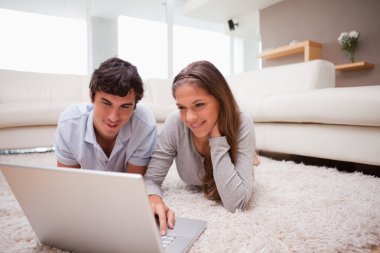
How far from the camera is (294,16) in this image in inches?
204

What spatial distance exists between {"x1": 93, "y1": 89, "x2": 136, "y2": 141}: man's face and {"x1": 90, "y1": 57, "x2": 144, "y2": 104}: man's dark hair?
0.8 inches

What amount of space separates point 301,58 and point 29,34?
493 cm

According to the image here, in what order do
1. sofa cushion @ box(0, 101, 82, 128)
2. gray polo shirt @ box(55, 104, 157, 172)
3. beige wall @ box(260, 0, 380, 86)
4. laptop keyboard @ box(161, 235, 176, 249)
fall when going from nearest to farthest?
laptop keyboard @ box(161, 235, 176, 249)
gray polo shirt @ box(55, 104, 157, 172)
sofa cushion @ box(0, 101, 82, 128)
beige wall @ box(260, 0, 380, 86)

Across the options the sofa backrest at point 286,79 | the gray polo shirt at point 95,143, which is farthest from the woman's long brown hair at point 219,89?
the sofa backrest at point 286,79

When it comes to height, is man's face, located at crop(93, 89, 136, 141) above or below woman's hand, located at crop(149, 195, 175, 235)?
above

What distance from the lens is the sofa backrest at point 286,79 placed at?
2348 mm

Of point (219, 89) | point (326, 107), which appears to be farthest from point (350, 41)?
point (219, 89)

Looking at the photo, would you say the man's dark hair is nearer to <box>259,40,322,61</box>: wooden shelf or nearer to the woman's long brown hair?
the woman's long brown hair

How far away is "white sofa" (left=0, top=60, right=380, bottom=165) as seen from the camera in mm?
1571

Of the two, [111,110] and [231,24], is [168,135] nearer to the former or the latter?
[111,110]

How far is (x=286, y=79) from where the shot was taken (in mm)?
2537

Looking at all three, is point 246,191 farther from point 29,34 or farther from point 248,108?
point 29,34

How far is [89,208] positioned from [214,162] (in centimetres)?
55

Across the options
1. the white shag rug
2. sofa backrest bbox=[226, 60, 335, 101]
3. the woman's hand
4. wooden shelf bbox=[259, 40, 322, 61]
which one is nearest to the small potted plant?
wooden shelf bbox=[259, 40, 322, 61]
